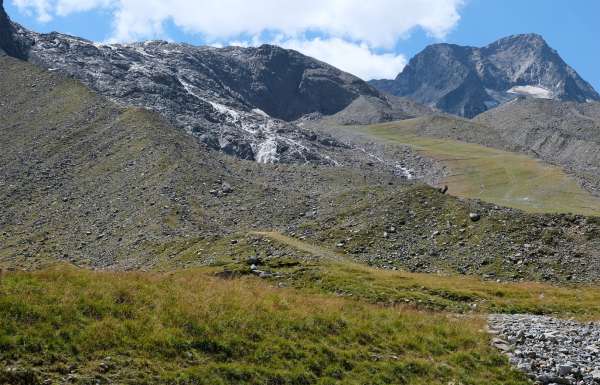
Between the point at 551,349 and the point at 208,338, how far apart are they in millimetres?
13464

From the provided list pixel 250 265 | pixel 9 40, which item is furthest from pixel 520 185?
pixel 9 40

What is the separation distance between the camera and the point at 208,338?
21266mm

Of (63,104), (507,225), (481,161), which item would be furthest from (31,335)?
(481,161)

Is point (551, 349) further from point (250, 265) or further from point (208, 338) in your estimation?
point (250, 265)

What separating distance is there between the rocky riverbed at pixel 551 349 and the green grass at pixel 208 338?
0.77m

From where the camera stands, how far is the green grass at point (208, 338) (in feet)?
62.4

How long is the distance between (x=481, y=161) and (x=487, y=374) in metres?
180

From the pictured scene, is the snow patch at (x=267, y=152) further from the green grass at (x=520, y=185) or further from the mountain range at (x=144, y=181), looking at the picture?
the green grass at (x=520, y=185)

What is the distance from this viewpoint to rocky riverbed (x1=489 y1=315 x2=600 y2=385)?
74.0ft

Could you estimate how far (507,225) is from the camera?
57.8 m

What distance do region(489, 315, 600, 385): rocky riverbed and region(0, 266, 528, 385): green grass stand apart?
773mm

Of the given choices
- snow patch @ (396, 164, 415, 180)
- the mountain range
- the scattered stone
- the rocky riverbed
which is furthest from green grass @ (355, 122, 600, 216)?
the rocky riverbed

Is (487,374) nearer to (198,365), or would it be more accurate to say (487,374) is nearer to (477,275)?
(198,365)

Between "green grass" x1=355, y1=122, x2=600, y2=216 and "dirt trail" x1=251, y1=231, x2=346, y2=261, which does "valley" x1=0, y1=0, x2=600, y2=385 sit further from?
"green grass" x1=355, y1=122, x2=600, y2=216
